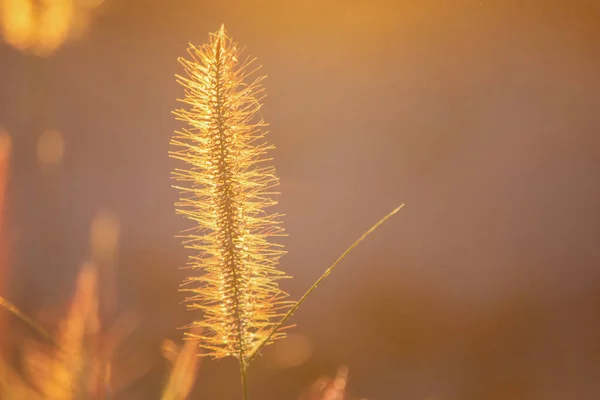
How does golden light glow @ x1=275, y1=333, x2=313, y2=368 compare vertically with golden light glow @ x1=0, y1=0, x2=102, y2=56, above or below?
below

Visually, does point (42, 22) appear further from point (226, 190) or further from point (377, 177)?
point (377, 177)

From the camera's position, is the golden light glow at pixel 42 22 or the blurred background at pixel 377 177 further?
the blurred background at pixel 377 177

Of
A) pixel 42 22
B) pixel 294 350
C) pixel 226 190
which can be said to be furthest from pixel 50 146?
pixel 226 190

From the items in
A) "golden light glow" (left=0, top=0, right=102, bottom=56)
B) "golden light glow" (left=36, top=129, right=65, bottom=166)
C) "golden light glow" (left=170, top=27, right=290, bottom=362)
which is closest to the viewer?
"golden light glow" (left=170, top=27, right=290, bottom=362)

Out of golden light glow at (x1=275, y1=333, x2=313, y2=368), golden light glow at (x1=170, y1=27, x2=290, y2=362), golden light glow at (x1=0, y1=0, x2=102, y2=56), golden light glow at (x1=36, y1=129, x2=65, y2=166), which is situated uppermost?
golden light glow at (x1=0, y1=0, x2=102, y2=56)

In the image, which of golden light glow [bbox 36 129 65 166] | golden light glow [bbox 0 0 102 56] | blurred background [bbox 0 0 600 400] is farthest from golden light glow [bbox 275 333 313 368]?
golden light glow [bbox 0 0 102 56]

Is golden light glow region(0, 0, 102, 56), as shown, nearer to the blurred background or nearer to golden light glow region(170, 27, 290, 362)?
the blurred background

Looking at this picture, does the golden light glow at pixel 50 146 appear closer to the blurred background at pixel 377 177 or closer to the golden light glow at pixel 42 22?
the blurred background at pixel 377 177

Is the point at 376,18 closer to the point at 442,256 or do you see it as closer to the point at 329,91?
the point at 329,91

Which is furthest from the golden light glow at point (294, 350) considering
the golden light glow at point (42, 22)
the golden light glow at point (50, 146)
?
the golden light glow at point (42, 22)
